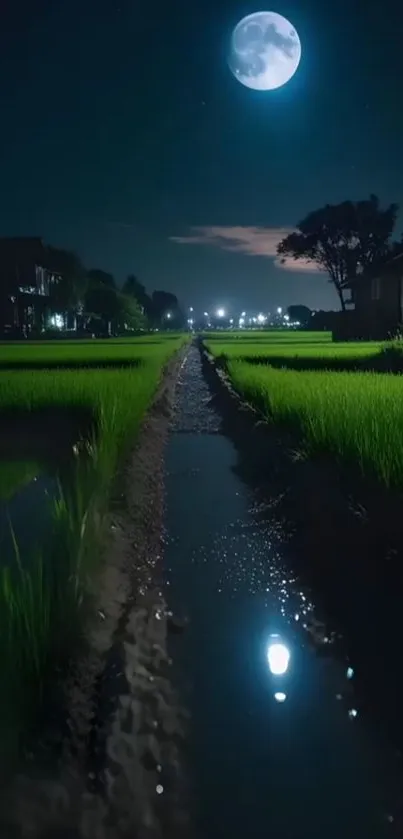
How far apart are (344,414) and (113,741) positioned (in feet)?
14.8

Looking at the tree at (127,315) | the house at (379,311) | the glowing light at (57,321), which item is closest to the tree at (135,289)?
the tree at (127,315)

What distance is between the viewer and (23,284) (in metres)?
49.3

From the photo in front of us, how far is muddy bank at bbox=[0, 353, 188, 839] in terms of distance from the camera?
7.11 ft

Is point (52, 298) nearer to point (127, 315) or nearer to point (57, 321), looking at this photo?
point (57, 321)

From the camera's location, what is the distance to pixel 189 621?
3854 mm

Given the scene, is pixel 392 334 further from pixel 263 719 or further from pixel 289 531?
pixel 263 719

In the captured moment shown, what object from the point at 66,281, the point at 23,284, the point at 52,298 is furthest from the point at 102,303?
the point at 23,284

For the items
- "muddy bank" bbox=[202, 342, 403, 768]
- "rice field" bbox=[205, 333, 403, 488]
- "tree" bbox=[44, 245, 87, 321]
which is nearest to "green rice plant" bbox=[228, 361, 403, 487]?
"rice field" bbox=[205, 333, 403, 488]

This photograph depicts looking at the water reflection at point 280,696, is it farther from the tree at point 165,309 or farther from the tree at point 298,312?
the tree at point 165,309

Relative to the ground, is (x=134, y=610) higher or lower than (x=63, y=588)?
lower

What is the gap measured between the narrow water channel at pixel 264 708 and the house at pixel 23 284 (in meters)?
42.2

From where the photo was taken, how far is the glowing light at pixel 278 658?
131 inches

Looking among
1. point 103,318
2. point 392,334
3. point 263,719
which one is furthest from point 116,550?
point 103,318

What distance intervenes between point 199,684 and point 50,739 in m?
0.93
